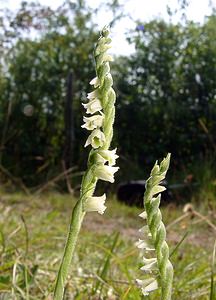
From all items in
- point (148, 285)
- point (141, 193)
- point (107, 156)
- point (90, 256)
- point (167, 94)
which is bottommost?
point (141, 193)

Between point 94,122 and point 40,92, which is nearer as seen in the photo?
point 94,122

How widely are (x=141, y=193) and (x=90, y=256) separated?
631 cm

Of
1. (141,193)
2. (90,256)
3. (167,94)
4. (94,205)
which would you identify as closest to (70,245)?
(94,205)

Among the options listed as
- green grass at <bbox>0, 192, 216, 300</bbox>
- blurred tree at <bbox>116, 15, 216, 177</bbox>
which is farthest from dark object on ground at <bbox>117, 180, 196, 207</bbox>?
blurred tree at <bbox>116, 15, 216, 177</bbox>

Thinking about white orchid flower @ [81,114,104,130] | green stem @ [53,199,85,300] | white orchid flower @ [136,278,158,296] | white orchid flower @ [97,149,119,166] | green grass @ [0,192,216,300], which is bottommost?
green grass @ [0,192,216,300]

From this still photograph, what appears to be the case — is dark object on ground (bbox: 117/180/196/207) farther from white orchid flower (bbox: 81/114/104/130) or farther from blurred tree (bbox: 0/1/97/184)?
white orchid flower (bbox: 81/114/104/130)

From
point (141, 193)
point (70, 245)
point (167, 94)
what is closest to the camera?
point (70, 245)

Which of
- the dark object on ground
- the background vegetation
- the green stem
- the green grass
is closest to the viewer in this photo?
the green stem

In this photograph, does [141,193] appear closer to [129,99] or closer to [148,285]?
[129,99]

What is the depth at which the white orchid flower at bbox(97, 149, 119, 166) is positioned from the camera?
21.5 inches

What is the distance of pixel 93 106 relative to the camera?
56 centimetres

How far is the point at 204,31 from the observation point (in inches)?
466

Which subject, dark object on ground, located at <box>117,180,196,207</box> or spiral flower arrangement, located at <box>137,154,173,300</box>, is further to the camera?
dark object on ground, located at <box>117,180,196,207</box>

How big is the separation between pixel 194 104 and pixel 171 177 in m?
1.94
